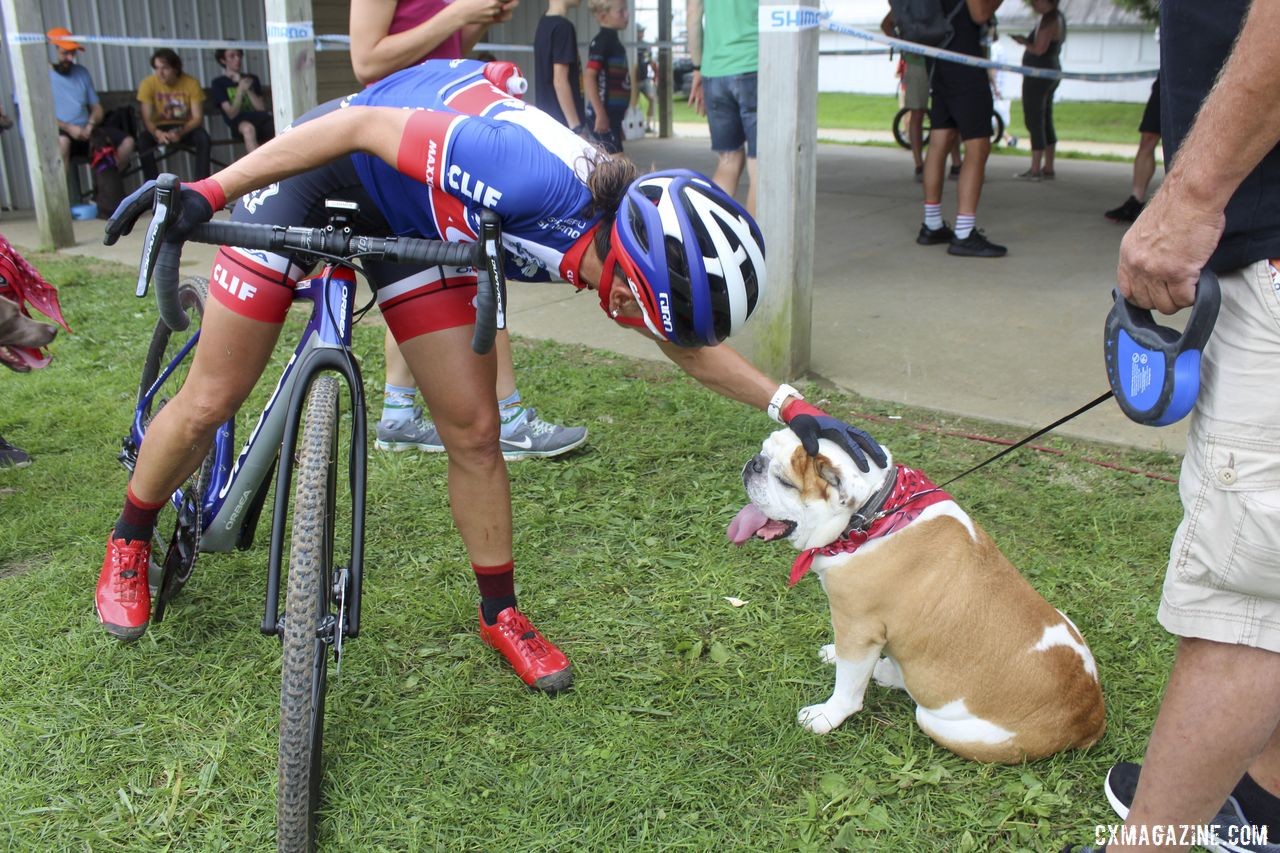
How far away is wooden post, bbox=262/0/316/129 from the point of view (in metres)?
6.30

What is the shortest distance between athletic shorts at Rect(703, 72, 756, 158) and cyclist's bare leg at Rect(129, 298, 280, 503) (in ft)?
14.3

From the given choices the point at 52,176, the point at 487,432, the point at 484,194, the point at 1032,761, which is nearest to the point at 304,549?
the point at 487,432

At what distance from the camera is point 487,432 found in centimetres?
278

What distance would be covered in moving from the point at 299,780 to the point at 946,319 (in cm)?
462

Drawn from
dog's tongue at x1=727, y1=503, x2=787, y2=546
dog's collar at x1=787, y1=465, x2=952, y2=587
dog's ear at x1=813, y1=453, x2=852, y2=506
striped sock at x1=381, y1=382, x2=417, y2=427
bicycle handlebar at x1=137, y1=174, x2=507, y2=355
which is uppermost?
bicycle handlebar at x1=137, y1=174, x2=507, y2=355

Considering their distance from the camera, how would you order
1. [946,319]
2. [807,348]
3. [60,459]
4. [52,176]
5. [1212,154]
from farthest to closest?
1. [52,176]
2. [946,319]
3. [807,348]
4. [60,459]
5. [1212,154]

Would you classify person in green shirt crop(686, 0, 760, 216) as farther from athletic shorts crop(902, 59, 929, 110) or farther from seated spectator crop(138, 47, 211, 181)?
seated spectator crop(138, 47, 211, 181)

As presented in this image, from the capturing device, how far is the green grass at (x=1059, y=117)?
18547 mm

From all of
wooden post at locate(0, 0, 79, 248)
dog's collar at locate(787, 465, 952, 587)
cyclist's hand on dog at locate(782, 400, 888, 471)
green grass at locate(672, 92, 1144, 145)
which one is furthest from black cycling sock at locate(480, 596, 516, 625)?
green grass at locate(672, 92, 1144, 145)

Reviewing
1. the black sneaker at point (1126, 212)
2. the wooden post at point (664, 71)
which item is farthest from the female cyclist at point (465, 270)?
the wooden post at point (664, 71)

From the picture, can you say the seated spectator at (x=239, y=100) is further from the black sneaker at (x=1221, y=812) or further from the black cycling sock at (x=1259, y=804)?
the black cycling sock at (x=1259, y=804)

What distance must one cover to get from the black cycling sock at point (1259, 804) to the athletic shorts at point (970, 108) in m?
5.24

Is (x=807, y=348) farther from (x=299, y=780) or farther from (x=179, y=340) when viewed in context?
(x=299, y=780)

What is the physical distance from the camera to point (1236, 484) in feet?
5.63
